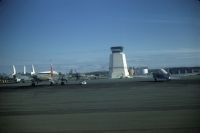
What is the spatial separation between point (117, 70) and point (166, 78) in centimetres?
7417

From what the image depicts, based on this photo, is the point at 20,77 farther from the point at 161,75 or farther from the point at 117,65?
the point at 117,65

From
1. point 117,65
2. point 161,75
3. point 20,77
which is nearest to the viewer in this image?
point 161,75

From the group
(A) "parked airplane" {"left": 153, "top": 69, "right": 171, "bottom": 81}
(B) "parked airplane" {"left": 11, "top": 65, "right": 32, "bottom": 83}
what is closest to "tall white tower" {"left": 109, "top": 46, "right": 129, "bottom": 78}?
(B) "parked airplane" {"left": 11, "top": 65, "right": 32, "bottom": 83}

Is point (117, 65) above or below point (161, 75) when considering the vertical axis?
above

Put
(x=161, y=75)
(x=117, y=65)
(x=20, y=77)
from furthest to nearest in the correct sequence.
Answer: (x=117, y=65)
(x=20, y=77)
(x=161, y=75)

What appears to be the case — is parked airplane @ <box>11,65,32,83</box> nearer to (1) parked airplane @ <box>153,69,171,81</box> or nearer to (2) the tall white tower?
Result: (1) parked airplane @ <box>153,69,171,81</box>

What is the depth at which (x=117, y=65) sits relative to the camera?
442 feet

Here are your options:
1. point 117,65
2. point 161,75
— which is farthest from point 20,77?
point 117,65

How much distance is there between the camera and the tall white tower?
131875mm

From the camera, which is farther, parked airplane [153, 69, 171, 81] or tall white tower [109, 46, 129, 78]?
tall white tower [109, 46, 129, 78]

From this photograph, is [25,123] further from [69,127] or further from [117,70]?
[117,70]

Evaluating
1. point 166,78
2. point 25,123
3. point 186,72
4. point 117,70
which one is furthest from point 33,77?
point 117,70

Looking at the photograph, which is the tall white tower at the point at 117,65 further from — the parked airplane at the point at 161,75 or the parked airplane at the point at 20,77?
the parked airplane at the point at 161,75

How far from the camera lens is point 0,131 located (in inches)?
387
